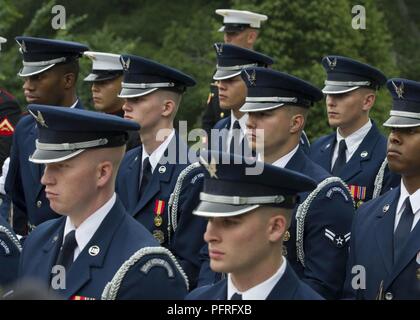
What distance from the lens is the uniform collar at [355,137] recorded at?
Result: 9484mm

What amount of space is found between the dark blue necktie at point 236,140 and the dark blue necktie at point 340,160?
795 mm

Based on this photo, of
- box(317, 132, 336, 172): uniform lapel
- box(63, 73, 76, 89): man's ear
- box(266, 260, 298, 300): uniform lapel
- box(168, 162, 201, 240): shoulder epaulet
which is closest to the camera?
box(266, 260, 298, 300): uniform lapel

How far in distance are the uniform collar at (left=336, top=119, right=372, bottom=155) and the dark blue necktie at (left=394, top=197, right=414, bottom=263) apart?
2.44 metres

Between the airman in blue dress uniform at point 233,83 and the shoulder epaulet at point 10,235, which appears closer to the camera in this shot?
the shoulder epaulet at point 10,235

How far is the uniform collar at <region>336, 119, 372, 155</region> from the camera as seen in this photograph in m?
9.48

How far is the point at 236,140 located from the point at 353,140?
1060 mm

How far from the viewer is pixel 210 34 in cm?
1888

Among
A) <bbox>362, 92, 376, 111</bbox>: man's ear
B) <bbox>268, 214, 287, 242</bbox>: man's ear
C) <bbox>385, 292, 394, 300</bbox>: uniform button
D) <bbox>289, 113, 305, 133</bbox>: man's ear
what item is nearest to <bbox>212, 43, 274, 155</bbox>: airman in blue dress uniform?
<bbox>362, 92, 376, 111</bbox>: man's ear

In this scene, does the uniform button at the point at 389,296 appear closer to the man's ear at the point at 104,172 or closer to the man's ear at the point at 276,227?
the man's ear at the point at 276,227

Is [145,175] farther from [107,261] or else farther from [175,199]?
[107,261]

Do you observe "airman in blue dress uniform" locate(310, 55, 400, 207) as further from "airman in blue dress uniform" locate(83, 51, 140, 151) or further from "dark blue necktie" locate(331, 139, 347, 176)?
"airman in blue dress uniform" locate(83, 51, 140, 151)

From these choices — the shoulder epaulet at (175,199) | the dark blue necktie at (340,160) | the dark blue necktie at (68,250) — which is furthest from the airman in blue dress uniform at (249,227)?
the dark blue necktie at (340,160)

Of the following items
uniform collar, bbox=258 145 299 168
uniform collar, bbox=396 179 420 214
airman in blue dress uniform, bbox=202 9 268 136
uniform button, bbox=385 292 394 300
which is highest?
airman in blue dress uniform, bbox=202 9 268 136

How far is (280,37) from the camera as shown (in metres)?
Result: 15.7
